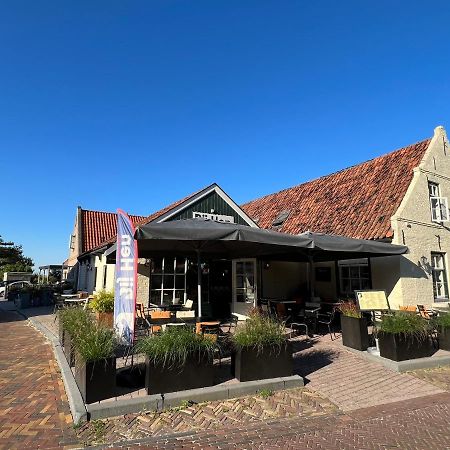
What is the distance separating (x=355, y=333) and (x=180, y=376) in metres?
4.68

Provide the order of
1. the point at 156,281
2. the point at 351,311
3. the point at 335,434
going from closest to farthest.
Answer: the point at 335,434, the point at 351,311, the point at 156,281

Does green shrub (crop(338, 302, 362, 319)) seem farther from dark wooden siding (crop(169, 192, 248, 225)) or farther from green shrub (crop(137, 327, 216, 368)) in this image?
dark wooden siding (crop(169, 192, 248, 225))

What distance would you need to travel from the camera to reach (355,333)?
795cm

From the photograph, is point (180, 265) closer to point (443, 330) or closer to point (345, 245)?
point (345, 245)

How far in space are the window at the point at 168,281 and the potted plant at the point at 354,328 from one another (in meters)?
6.29

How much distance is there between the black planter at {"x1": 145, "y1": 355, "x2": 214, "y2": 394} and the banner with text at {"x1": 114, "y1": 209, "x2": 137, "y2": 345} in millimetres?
1509

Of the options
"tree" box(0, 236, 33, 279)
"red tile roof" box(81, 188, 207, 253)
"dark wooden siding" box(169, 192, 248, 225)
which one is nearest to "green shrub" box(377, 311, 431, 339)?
"dark wooden siding" box(169, 192, 248, 225)

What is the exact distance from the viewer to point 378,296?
872 centimetres

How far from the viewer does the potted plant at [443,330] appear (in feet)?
25.8

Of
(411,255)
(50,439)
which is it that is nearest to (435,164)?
(411,255)

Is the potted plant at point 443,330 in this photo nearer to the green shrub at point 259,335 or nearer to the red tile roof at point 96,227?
the green shrub at point 259,335

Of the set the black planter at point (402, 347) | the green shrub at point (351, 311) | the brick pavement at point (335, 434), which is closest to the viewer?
the brick pavement at point (335, 434)

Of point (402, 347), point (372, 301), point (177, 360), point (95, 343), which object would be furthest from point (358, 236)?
point (95, 343)

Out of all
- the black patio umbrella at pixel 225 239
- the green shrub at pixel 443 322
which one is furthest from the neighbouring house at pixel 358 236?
the green shrub at pixel 443 322
